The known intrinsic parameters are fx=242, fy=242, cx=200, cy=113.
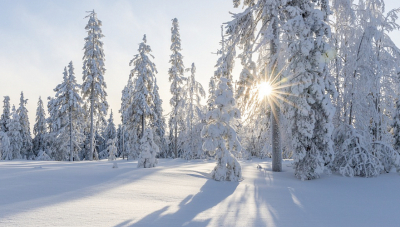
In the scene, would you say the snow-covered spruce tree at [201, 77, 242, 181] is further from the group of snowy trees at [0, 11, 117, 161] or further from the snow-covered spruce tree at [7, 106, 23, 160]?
the snow-covered spruce tree at [7, 106, 23, 160]

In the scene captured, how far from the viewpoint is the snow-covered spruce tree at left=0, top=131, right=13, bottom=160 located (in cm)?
3962

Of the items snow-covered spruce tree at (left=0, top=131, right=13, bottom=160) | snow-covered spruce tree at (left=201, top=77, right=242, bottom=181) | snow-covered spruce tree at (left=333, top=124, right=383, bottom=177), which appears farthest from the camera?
snow-covered spruce tree at (left=0, top=131, right=13, bottom=160)

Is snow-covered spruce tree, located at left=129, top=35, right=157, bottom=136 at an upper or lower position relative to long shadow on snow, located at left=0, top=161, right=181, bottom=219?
upper

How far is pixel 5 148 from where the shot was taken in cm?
3962

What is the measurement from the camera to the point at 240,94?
12805 mm

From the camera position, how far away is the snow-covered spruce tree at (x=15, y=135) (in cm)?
4194

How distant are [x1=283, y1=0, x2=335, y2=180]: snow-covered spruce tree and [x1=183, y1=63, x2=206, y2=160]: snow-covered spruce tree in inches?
629

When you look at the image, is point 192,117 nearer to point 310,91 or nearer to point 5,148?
point 310,91

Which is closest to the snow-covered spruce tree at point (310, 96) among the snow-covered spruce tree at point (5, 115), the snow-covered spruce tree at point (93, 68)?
the snow-covered spruce tree at point (93, 68)

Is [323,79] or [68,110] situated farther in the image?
[68,110]

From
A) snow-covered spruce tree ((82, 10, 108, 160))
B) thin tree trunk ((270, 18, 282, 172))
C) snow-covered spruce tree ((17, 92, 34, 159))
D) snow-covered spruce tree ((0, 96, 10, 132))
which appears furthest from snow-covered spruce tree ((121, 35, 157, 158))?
snow-covered spruce tree ((0, 96, 10, 132))

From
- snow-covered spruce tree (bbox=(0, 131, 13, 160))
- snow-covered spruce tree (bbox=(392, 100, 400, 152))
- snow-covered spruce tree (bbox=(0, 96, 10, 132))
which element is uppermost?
snow-covered spruce tree (bbox=(0, 96, 10, 132))

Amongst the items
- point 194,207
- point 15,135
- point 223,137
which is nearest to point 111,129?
point 15,135

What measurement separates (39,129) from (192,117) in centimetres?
3910
